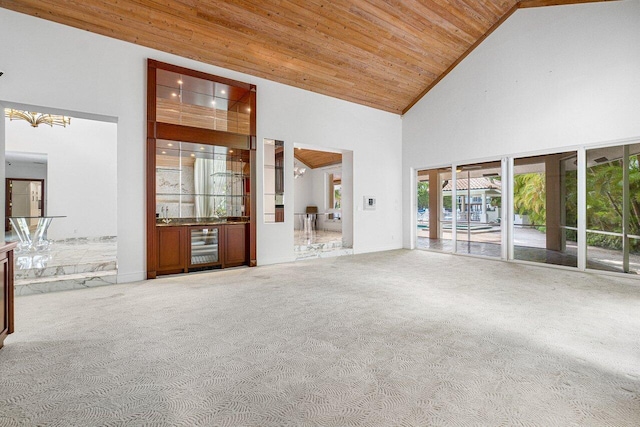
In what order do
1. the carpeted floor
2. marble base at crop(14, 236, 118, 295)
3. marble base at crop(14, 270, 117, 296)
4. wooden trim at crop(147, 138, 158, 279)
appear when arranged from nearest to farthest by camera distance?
the carpeted floor, marble base at crop(14, 270, 117, 296), marble base at crop(14, 236, 118, 295), wooden trim at crop(147, 138, 158, 279)

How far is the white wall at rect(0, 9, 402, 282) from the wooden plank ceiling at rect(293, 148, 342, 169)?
469 centimetres

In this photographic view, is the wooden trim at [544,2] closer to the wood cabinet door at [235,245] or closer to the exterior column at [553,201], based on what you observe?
the exterior column at [553,201]

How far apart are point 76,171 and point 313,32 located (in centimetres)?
822

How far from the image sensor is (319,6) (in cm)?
488

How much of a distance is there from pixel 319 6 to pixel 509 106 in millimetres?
4605

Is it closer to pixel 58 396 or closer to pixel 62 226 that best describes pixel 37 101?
pixel 58 396

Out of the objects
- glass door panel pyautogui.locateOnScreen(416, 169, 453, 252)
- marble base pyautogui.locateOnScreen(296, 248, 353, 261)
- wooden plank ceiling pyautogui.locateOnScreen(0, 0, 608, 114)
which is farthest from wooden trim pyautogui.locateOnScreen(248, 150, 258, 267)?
glass door panel pyautogui.locateOnScreen(416, 169, 453, 252)

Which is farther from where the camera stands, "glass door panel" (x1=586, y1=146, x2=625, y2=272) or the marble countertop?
the marble countertop

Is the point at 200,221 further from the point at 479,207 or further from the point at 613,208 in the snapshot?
the point at 613,208

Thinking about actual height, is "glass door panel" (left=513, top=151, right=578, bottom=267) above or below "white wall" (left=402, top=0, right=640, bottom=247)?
below

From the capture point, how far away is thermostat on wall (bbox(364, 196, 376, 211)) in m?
8.05

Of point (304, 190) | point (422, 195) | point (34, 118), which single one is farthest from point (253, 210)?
point (304, 190)

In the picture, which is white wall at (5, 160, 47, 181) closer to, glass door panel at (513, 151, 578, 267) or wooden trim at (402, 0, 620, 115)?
wooden trim at (402, 0, 620, 115)

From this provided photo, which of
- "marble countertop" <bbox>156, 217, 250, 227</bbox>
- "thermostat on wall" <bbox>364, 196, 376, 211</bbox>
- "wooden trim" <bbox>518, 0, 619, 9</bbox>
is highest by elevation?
"wooden trim" <bbox>518, 0, 619, 9</bbox>
